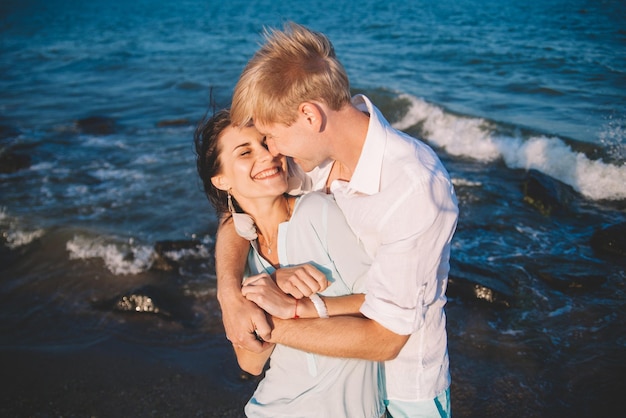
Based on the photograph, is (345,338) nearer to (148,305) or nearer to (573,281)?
(148,305)

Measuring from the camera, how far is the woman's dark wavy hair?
10.8 feet

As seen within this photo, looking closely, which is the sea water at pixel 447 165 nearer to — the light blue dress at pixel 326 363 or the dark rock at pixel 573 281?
the dark rock at pixel 573 281

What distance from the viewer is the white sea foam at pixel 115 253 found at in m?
6.95

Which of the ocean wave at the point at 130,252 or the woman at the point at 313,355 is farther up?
the woman at the point at 313,355

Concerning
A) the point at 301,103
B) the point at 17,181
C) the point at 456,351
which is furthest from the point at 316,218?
the point at 17,181

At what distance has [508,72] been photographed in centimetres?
1669

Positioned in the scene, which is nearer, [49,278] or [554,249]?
[49,278]

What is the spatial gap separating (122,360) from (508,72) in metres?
15.4

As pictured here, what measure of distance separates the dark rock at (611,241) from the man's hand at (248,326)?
6.21 meters

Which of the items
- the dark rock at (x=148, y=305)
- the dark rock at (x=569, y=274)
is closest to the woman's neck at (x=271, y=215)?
the dark rock at (x=148, y=305)

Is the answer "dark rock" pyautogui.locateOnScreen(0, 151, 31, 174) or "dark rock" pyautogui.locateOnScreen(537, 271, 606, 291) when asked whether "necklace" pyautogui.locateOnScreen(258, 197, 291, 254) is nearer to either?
"dark rock" pyautogui.locateOnScreen(537, 271, 606, 291)

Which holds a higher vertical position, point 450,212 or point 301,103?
point 301,103

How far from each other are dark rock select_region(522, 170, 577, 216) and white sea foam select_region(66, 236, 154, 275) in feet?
20.7

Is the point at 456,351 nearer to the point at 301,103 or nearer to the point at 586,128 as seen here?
the point at 301,103
